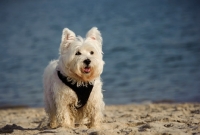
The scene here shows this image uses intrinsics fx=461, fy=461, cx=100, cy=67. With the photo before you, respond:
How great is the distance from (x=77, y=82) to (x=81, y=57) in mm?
475

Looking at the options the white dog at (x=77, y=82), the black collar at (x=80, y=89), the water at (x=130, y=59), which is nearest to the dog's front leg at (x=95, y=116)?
the white dog at (x=77, y=82)

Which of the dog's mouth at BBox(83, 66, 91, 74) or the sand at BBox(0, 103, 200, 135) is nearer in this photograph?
the sand at BBox(0, 103, 200, 135)

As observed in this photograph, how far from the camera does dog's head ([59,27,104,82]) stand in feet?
21.7

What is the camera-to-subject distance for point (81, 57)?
261 inches

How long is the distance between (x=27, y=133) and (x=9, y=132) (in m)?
0.45

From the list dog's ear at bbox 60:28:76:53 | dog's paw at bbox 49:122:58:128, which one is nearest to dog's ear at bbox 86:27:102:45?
dog's ear at bbox 60:28:76:53

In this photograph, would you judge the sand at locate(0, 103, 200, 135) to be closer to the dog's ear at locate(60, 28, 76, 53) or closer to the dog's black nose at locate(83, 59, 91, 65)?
the dog's black nose at locate(83, 59, 91, 65)

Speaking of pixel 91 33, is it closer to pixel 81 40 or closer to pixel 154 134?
pixel 81 40

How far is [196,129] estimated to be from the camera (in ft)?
20.7

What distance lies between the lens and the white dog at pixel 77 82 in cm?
668

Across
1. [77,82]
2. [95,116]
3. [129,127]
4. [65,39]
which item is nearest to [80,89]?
[77,82]

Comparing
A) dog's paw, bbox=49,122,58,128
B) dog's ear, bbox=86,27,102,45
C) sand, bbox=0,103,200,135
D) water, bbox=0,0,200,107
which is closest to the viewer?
sand, bbox=0,103,200,135

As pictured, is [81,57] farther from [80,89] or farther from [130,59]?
[130,59]

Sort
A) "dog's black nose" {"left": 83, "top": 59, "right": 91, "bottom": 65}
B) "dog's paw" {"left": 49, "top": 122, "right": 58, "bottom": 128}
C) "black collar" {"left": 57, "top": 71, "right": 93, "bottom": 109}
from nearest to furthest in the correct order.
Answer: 1. "dog's black nose" {"left": 83, "top": 59, "right": 91, "bottom": 65}
2. "black collar" {"left": 57, "top": 71, "right": 93, "bottom": 109}
3. "dog's paw" {"left": 49, "top": 122, "right": 58, "bottom": 128}
